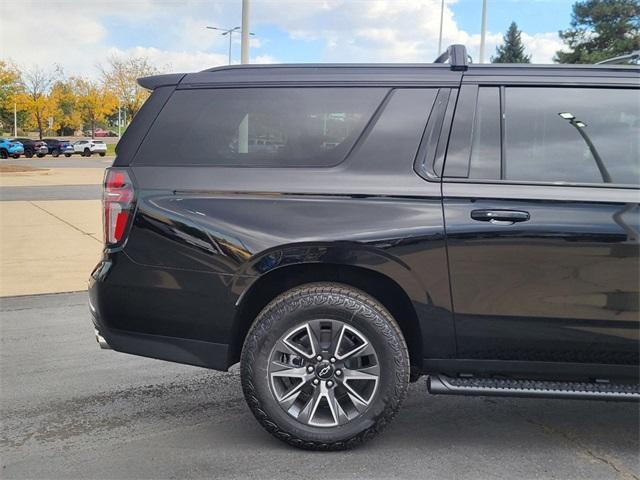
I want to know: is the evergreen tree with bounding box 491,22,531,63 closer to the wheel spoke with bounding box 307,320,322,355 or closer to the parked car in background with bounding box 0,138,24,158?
the parked car in background with bounding box 0,138,24,158

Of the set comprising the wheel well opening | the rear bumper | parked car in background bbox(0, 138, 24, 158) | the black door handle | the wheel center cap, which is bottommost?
the wheel center cap

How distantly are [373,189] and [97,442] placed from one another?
2.07 meters

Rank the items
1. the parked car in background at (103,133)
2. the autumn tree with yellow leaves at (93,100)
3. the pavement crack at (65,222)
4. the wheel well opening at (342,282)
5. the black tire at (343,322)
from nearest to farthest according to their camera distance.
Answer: the black tire at (343,322)
the wheel well opening at (342,282)
the pavement crack at (65,222)
the autumn tree with yellow leaves at (93,100)
the parked car in background at (103,133)

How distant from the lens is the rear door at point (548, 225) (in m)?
2.92

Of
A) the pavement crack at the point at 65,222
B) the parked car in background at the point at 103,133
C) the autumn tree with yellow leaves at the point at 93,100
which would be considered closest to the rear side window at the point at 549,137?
the pavement crack at the point at 65,222

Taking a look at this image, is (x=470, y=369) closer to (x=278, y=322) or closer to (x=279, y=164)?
(x=278, y=322)

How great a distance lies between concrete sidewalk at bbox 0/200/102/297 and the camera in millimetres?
7170

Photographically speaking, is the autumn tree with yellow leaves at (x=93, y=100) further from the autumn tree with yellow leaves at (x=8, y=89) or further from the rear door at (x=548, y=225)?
the rear door at (x=548, y=225)

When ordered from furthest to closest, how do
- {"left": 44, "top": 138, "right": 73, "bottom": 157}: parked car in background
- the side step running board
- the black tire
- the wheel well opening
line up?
{"left": 44, "top": 138, "right": 73, "bottom": 157}: parked car in background, the wheel well opening, the black tire, the side step running board

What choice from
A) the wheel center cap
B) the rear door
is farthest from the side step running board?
the wheel center cap

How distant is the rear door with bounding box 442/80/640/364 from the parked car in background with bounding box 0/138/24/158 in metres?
45.8

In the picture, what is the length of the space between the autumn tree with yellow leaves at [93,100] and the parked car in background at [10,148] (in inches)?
696

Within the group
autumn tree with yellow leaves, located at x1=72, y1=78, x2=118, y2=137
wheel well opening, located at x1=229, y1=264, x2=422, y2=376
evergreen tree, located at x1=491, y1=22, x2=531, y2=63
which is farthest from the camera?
evergreen tree, located at x1=491, y1=22, x2=531, y2=63

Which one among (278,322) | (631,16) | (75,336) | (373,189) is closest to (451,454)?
(278,322)
